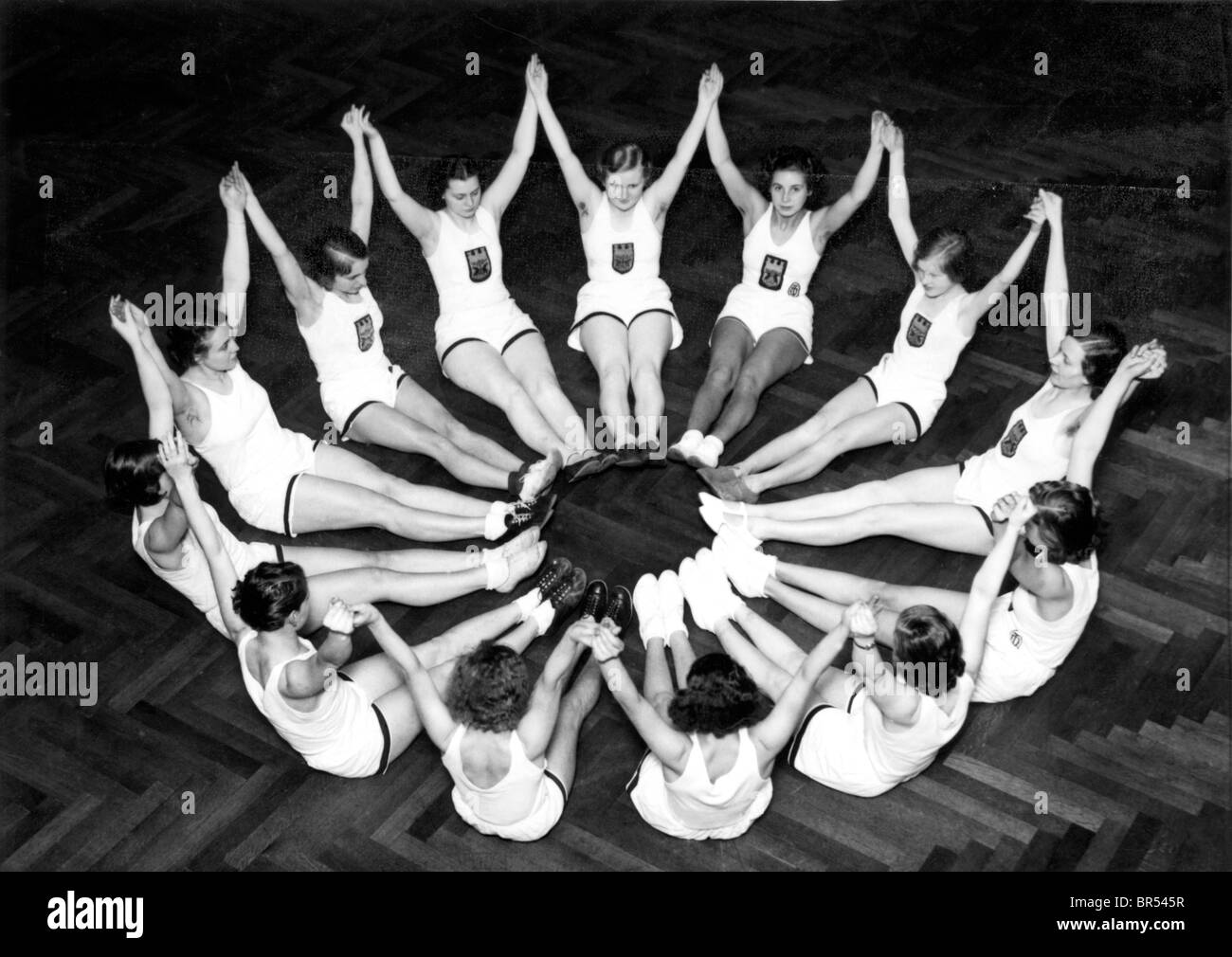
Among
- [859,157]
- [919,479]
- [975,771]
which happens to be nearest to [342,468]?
[919,479]

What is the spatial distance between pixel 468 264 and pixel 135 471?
1.67m

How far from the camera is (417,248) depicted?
6.34 m

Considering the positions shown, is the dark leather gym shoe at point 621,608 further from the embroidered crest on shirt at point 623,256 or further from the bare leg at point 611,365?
the embroidered crest on shirt at point 623,256

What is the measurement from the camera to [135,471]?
14.6 feet

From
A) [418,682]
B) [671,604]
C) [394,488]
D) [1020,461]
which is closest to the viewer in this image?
[418,682]

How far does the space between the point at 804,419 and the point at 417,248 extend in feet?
6.16

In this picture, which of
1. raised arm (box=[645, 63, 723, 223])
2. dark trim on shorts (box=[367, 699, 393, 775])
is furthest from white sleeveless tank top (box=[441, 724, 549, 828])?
raised arm (box=[645, 63, 723, 223])

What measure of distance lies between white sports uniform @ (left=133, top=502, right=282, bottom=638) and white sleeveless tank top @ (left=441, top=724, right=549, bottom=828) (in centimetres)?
95

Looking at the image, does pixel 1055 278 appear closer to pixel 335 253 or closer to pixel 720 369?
pixel 720 369

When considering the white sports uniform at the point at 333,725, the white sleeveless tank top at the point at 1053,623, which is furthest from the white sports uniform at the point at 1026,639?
the white sports uniform at the point at 333,725

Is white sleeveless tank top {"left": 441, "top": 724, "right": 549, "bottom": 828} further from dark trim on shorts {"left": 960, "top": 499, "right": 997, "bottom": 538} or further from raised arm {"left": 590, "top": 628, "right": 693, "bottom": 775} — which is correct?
dark trim on shorts {"left": 960, "top": 499, "right": 997, "bottom": 538}

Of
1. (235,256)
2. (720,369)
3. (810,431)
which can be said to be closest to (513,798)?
(810,431)

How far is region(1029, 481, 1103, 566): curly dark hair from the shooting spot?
430 centimetres

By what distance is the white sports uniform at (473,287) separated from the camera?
561cm
